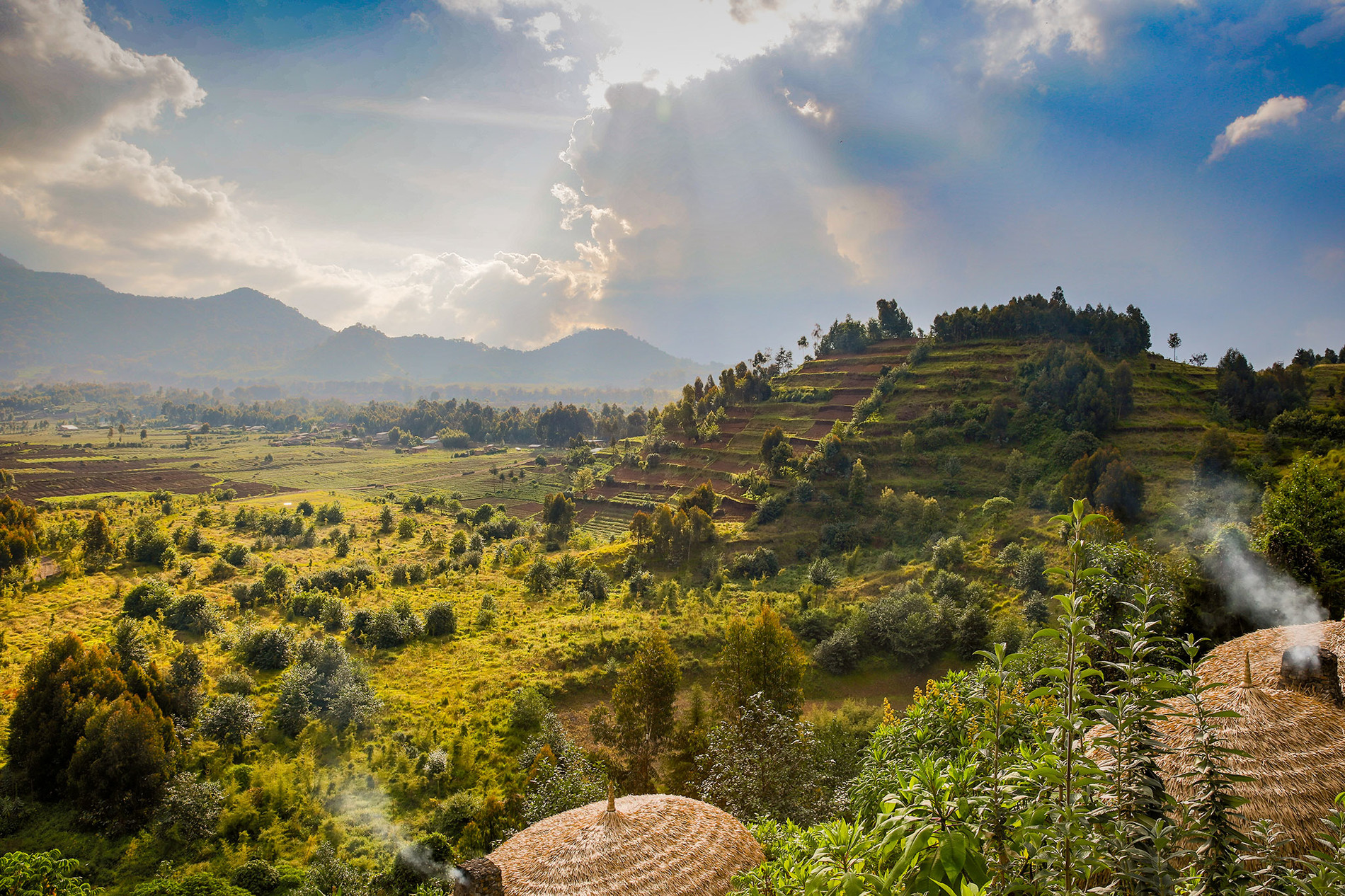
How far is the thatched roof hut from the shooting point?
9016 millimetres

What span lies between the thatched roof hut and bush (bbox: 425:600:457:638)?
20.0m

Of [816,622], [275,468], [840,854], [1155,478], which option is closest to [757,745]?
[840,854]

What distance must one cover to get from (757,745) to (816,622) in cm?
1509

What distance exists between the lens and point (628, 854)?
9391 mm

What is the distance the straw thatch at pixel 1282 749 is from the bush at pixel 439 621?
27.5 meters

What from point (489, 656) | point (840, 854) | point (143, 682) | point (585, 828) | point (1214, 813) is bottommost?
point (489, 656)

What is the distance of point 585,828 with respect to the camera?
9.88 m

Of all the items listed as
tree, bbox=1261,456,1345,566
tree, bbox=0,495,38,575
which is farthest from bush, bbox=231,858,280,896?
tree, bbox=1261,456,1345,566

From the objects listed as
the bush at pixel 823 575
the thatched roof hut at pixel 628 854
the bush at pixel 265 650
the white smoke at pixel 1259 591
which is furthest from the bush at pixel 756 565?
the thatched roof hut at pixel 628 854

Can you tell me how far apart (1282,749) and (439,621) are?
2952 cm

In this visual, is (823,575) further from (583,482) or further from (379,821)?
(583,482)

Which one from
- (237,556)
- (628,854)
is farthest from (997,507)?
(237,556)

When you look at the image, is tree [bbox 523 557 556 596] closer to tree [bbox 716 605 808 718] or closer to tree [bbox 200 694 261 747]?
tree [bbox 200 694 261 747]

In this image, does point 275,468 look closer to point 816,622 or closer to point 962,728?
point 816,622
